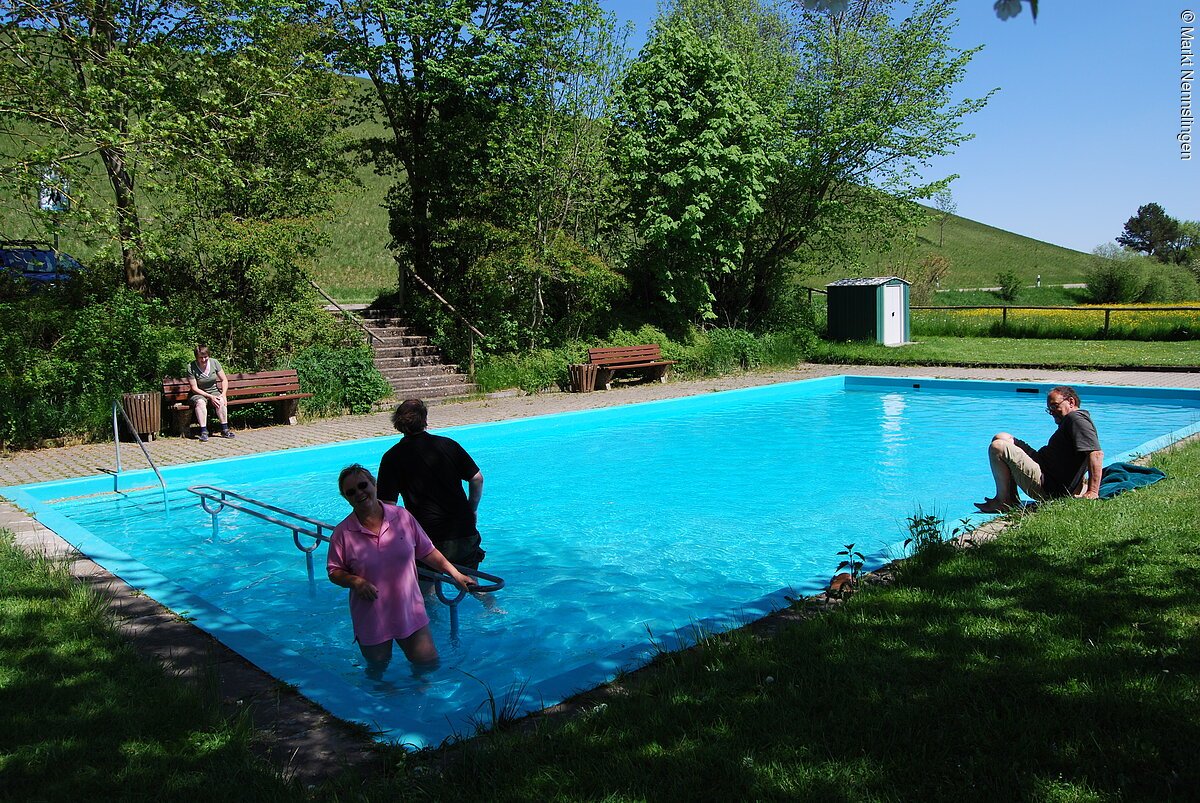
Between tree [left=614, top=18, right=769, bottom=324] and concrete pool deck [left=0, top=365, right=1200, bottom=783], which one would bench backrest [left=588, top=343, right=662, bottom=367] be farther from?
tree [left=614, top=18, right=769, bottom=324]

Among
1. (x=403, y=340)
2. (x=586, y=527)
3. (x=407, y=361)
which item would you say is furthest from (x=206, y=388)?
(x=586, y=527)

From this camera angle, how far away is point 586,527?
9.14 metres

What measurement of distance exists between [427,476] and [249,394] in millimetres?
9160

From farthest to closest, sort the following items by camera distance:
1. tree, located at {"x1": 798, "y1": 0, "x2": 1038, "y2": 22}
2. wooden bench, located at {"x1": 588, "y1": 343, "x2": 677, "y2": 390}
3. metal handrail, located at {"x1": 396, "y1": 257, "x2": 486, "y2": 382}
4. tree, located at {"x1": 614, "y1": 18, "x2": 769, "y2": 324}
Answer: tree, located at {"x1": 614, "y1": 18, "x2": 769, "y2": 324} < wooden bench, located at {"x1": 588, "y1": 343, "x2": 677, "y2": 390} < metal handrail, located at {"x1": 396, "y1": 257, "x2": 486, "y2": 382} < tree, located at {"x1": 798, "y1": 0, "x2": 1038, "y2": 22}

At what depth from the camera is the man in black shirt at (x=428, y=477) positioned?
18.0 ft

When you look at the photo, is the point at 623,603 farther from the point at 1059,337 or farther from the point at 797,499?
the point at 1059,337

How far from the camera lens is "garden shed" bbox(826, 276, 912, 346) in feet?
77.1

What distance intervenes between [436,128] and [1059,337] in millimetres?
18272

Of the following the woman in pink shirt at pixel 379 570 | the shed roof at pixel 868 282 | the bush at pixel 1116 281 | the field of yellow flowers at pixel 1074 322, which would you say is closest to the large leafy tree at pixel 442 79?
the shed roof at pixel 868 282

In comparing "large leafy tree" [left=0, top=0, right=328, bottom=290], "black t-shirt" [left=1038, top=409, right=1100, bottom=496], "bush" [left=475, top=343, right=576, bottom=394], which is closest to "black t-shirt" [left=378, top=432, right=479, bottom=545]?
"black t-shirt" [left=1038, top=409, right=1100, bottom=496]

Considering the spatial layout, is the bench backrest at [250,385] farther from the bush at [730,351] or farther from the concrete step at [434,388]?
the bush at [730,351]

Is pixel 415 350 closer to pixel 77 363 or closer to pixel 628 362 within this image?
pixel 628 362

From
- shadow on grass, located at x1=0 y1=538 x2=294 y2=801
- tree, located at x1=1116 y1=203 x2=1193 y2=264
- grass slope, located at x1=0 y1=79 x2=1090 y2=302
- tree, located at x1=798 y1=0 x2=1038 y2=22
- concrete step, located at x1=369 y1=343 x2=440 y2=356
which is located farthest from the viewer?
tree, located at x1=1116 y1=203 x2=1193 y2=264

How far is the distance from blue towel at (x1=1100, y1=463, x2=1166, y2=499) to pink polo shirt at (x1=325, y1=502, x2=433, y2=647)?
18.8ft
